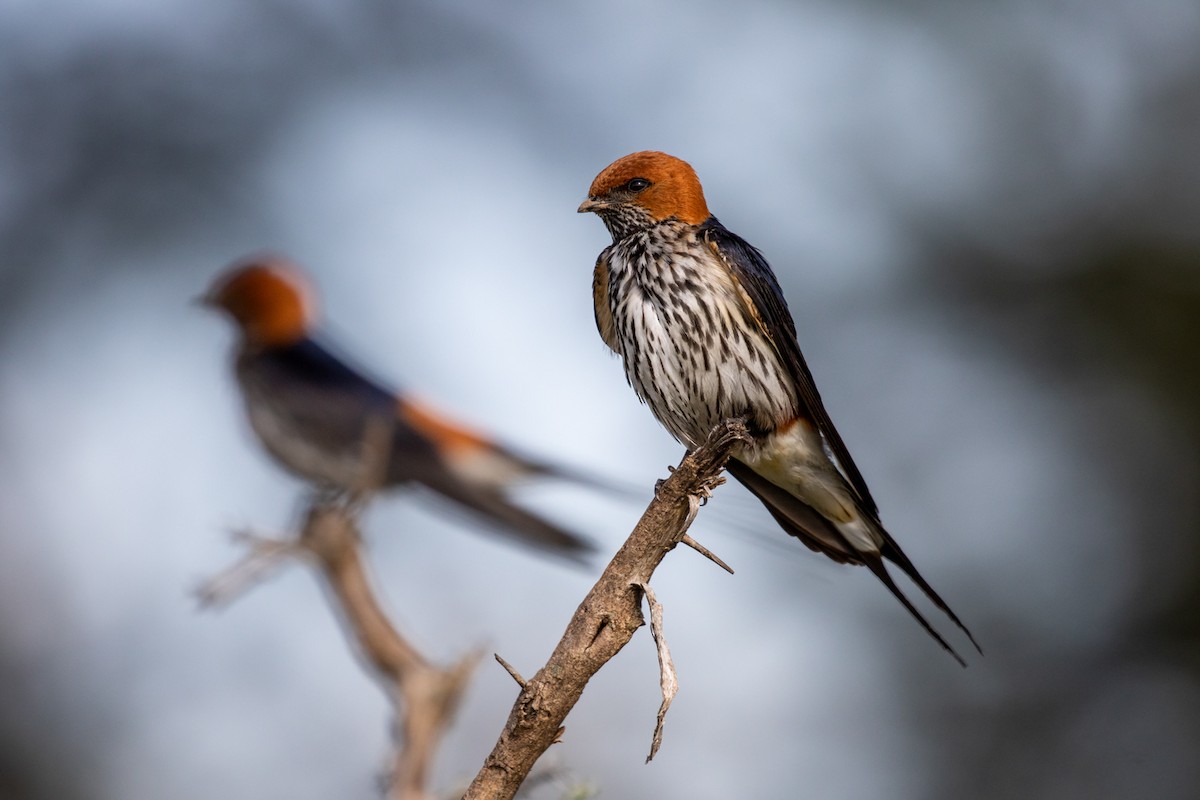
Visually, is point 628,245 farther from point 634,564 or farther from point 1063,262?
point 1063,262

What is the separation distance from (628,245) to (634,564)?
210 centimetres

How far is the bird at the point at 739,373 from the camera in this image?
4.92 metres

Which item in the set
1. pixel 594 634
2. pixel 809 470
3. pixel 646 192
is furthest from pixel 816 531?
pixel 594 634

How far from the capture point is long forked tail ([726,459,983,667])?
4.80 meters

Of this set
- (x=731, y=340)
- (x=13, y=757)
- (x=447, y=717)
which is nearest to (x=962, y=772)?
(x=731, y=340)

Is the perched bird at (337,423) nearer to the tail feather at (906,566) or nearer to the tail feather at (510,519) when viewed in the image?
the tail feather at (510,519)

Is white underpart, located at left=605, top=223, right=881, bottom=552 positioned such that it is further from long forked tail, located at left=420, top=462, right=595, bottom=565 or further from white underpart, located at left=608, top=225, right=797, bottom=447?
long forked tail, located at left=420, top=462, right=595, bottom=565

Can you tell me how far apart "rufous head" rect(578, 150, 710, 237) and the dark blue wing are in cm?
23

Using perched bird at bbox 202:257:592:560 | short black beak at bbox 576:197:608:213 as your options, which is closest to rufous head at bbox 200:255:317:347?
perched bird at bbox 202:257:592:560

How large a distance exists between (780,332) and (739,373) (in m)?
0.24

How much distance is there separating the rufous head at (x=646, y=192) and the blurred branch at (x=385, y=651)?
161 centimetres

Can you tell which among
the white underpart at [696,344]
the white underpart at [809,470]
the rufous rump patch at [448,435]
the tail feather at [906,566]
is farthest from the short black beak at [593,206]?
the rufous rump patch at [448,435]

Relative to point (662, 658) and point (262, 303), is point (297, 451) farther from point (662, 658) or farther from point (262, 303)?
point (662, 658)

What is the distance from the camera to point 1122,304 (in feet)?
33.9
